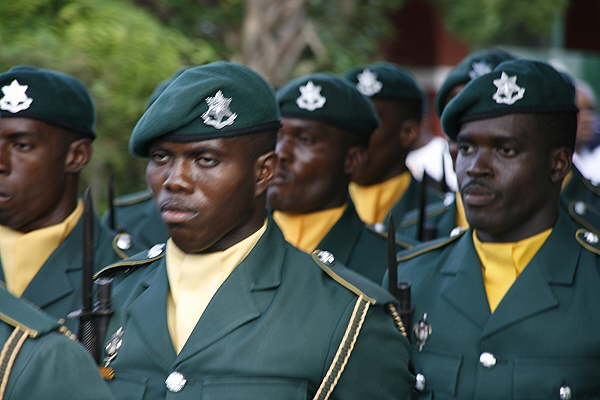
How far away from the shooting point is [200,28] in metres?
8.38

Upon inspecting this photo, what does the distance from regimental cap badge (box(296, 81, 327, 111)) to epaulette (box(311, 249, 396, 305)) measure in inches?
65.5

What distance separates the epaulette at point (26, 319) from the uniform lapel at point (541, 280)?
5.35ft

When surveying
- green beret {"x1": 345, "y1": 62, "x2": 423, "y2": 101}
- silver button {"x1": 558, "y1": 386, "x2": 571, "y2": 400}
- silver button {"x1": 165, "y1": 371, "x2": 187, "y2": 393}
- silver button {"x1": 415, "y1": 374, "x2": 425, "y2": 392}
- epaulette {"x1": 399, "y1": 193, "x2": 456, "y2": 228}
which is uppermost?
silver button {"x1": 165, "y1": 371, "x2": 187, "y2": 393}

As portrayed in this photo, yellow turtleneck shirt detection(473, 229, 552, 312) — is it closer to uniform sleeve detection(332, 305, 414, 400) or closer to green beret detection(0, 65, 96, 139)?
uniform sleeve detection(332, 305, 414, 400)

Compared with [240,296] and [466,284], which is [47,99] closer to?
[240,296]

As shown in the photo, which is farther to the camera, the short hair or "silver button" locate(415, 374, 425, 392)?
the short hair

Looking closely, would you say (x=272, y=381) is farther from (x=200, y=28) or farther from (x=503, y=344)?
(x=200, y=28)

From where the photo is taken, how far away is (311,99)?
5.04 meters

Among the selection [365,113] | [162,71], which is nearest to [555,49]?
[162,71]

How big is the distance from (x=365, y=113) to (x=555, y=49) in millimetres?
12378

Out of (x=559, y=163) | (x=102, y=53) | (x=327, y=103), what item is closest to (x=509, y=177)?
(x=559, y=163)

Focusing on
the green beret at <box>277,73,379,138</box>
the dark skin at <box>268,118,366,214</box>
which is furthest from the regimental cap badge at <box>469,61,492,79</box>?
the dark skin at <box>268,118,366,214</box>

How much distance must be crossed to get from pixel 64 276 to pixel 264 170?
4.60ft

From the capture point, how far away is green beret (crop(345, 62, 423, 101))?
610 centimetres
